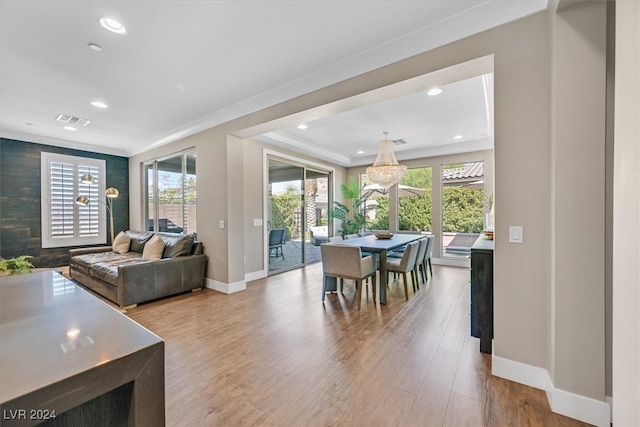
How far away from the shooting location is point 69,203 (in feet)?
17.8

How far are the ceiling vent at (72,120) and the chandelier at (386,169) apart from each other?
472cm

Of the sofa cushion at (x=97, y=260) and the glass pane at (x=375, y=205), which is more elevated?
the glass pane at (x=375, y=205)

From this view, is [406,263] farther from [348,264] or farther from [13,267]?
[13,267]

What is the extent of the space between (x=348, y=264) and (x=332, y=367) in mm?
1407

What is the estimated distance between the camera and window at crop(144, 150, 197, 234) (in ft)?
16.3

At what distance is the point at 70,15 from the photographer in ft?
6.67

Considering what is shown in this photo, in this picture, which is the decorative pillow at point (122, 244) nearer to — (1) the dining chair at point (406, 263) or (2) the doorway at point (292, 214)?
(2) the doorway at point (292, 214)

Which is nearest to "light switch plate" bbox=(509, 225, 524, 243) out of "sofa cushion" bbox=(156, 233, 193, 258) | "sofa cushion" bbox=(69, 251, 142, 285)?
"sofa cushion" bbox=(156, 233, 193, 258)

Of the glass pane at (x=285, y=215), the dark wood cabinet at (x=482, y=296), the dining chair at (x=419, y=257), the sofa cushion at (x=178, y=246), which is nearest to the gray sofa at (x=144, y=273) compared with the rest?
the sofa cushion at (x=178, y=246)

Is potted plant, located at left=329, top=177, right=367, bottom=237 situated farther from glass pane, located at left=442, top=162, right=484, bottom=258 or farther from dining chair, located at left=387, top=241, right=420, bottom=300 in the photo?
dining chair, located at left=387, top=241, right=420, bottom=300

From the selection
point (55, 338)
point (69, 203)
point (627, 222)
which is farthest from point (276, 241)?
point (627, 222)

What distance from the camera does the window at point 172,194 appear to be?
498 cm

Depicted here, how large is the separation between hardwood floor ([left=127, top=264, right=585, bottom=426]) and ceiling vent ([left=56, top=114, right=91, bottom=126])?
317 cm

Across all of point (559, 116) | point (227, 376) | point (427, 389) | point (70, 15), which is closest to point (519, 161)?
point (559, 116)
